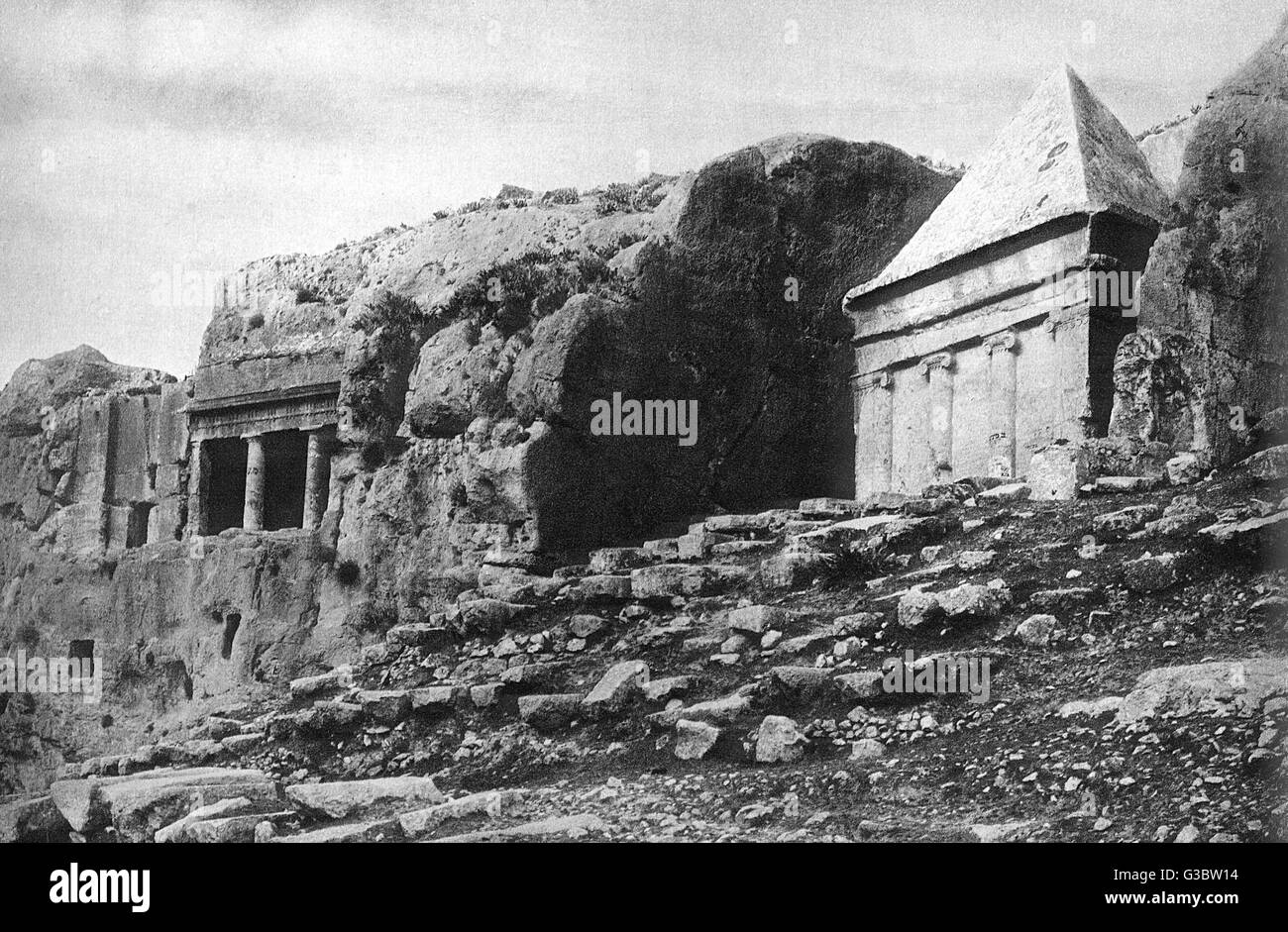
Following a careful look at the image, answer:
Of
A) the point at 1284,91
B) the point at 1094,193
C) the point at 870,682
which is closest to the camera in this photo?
the point at 870,682

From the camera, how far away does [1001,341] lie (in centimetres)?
1300

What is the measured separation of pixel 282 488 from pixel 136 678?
11.1 feet

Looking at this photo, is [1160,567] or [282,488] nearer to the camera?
[1160,567]

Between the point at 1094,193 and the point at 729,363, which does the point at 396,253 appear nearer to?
the point at 729,363

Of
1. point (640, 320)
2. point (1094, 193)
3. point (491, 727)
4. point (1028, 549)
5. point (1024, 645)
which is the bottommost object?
point (491, 727)

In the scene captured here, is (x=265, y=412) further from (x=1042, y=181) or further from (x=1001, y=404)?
(x=1042, y=181)

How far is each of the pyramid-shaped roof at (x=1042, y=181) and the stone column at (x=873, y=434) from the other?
971 mm

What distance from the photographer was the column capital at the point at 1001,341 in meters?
12.9

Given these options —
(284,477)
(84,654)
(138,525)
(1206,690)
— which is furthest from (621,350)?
(138,525)

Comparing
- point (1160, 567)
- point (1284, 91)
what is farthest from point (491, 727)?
point (1284, 91)

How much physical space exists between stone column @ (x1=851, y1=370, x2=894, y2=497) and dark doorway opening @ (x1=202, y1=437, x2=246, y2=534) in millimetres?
7757

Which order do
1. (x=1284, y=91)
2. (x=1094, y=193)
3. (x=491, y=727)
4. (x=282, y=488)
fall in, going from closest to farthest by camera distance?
(x=491, y=727) < (x=1284, y=91) < (x=1094, y=193) < (x=282, y=488)

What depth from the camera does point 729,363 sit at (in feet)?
43.2

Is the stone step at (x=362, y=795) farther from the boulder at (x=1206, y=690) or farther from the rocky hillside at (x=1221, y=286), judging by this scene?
the rocky hillside at (x=1221, y=286)
